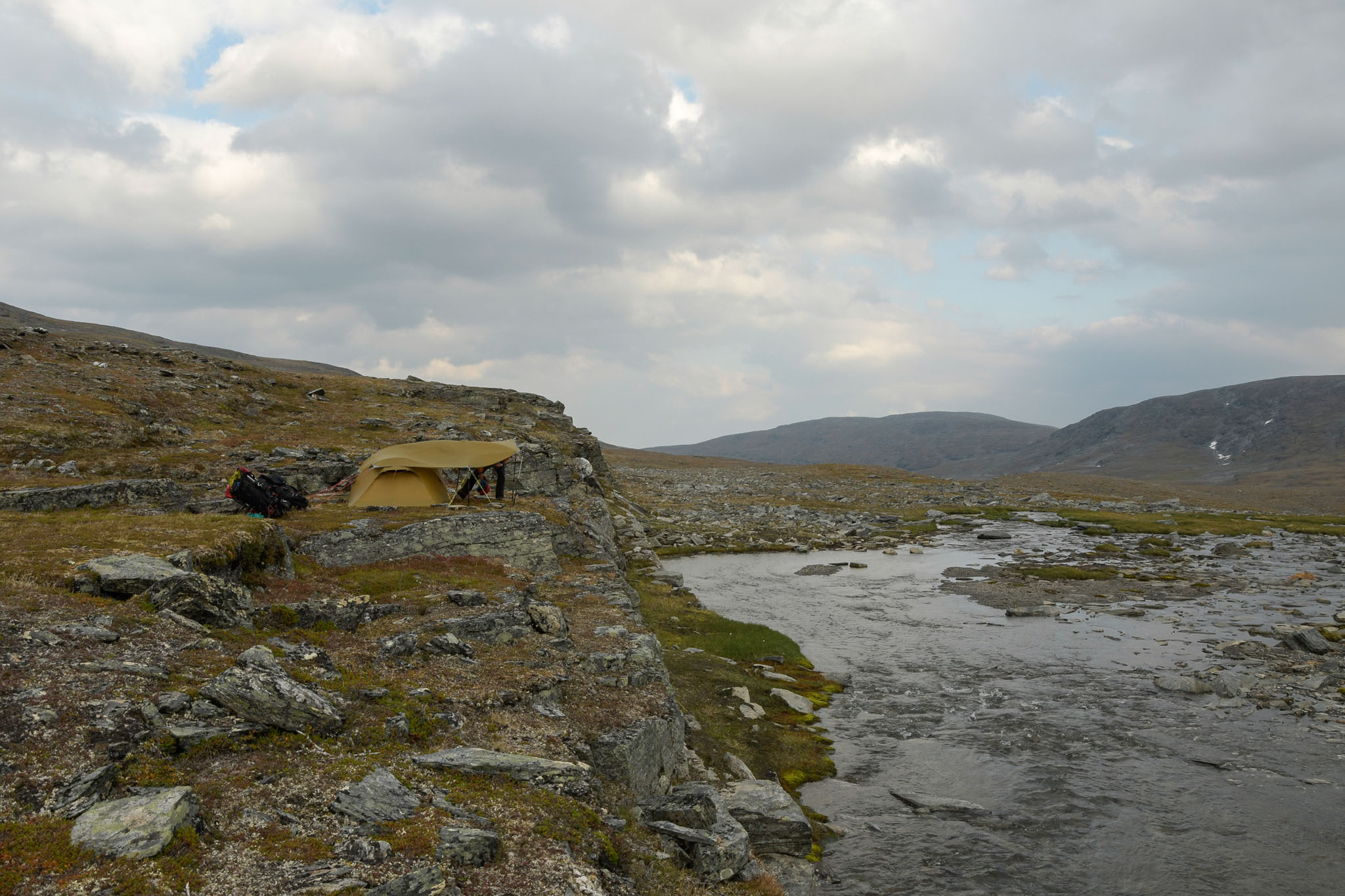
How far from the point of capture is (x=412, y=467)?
27.6m

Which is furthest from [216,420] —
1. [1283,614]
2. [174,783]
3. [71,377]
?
[1283,614]

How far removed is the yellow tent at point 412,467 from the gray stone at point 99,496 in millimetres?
6437

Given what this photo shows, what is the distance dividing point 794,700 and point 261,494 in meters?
19.0

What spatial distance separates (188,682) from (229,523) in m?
8.63

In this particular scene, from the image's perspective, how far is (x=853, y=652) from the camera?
31.4 meters

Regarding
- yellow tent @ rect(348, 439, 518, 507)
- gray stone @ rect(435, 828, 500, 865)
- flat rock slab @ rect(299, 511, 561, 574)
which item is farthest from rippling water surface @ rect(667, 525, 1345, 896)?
yellow tent @ rect(348, 439, 518, 507)

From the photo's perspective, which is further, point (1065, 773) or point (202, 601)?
point (1065, 773)

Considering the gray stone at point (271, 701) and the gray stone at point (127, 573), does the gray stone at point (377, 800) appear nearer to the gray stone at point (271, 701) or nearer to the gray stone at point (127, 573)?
the gray stone at point (271, 701)

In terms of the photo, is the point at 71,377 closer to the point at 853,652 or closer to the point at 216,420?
the point at 216,420

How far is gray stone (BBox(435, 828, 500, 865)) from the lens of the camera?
755 cm

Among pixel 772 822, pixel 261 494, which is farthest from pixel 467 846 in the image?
pixel 261 494

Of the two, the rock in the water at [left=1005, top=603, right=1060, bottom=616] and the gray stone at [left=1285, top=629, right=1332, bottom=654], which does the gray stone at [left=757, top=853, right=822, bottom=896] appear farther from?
the rock in the water at [left=1005, top=603, right=1060, bottom=616]

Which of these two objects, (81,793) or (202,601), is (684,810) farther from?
(202,601)

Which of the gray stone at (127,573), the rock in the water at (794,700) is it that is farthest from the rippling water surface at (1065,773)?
the gray stone at (127,573)
